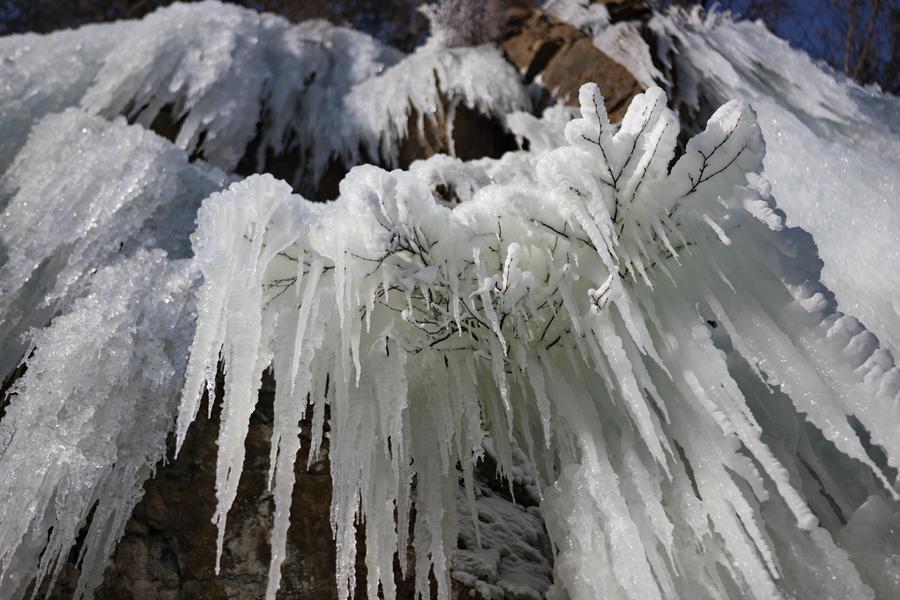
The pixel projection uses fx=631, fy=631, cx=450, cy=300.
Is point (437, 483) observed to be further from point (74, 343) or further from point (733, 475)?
point (74, 343)

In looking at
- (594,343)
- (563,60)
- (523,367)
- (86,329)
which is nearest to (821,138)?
(563,60)

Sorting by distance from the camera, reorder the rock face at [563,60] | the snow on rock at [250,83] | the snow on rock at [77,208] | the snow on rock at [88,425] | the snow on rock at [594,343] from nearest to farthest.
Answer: the snow on rock at [594,343] → the snow on rock at [88,425] → the snow on rock at [77,208] → the snow on rock at [250,83] → the rock face at [563,60]

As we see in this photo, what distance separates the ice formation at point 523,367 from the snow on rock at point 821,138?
0.11 ft

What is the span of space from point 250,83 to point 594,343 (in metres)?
3.10

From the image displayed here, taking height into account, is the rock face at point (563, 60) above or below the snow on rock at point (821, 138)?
below

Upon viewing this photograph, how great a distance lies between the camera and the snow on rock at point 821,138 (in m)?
2.15

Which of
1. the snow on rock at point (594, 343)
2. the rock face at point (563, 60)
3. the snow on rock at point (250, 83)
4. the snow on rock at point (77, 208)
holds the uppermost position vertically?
the snow on rock at point (594, 343)

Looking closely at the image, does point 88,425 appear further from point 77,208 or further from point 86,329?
point 77,208

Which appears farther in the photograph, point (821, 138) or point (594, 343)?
point (821, 138)

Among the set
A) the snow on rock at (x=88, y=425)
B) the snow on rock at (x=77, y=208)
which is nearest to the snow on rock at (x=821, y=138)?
the snow on rock at (x=88, y=425)

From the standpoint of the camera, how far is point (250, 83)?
3838 mm

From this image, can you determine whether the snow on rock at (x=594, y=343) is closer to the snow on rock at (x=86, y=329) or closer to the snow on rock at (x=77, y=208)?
the snow on rock at (x=86, y=329)

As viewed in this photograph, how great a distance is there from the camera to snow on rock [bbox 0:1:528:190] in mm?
3221

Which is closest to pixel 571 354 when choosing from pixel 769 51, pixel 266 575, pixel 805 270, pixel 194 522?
pixel 805 270
